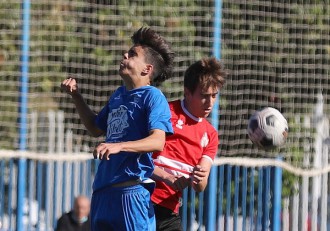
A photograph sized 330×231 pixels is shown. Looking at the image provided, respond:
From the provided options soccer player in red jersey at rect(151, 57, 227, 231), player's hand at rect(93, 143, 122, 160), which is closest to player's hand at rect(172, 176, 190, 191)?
soccer player in red jersey at rect(151, 57, 227, 231)

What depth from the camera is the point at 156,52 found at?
223 inches

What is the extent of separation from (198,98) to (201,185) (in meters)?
0.63

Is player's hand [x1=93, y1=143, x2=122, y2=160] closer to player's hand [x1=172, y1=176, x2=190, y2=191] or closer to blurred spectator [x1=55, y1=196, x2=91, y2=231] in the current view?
player's hand [x1=172, y1=176, x2=190, y2=191]

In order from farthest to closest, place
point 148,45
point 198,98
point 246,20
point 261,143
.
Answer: point 246,20, point 261,143, point 198,98, point 148,45

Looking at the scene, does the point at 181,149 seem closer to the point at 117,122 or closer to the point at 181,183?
the point at 181,183

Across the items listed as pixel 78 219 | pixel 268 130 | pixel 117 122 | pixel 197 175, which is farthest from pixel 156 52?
pixel 78 219

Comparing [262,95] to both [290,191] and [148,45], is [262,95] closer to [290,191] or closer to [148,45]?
[290,191]

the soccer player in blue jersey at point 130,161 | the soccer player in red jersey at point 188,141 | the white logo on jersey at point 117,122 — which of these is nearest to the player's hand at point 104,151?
the soccer player in blue jersey at point 130,161

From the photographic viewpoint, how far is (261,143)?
6805 millimetres

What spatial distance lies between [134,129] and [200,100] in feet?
3.02

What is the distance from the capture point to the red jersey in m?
6.11

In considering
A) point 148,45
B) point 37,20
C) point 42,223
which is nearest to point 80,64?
point 37,20

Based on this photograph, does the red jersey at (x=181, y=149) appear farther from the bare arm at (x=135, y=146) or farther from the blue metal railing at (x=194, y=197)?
the blue metal railing at (x=194, y=197)

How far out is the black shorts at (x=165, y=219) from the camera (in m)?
6.14
